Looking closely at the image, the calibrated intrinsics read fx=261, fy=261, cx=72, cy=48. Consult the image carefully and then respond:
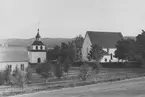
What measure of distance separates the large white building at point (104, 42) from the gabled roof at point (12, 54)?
93.9ft

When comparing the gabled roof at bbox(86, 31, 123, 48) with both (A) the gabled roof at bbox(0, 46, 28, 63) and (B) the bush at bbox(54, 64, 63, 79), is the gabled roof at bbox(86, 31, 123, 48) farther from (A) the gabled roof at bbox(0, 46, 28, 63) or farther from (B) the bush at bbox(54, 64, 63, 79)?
(B) the bush at bbox(54, 64, 63, 79)

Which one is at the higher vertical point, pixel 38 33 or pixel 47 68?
pixel 38 33

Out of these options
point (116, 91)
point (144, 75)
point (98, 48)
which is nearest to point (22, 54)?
point (98, 48)

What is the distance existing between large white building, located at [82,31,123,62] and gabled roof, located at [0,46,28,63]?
93.9ft

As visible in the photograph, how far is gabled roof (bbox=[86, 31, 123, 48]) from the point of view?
258ft

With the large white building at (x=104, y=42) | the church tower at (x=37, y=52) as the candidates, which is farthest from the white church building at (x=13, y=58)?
the large white building at (x=104, y=42)

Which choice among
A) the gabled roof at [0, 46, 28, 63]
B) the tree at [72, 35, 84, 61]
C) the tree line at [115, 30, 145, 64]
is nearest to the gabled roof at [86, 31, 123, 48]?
the tree at [72, 35, 84, 61]

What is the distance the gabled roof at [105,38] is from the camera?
258 feet

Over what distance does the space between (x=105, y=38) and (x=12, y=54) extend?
3663 cm

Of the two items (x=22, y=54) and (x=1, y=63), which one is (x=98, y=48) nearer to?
(x=22, y=54)

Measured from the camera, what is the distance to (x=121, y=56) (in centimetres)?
6162

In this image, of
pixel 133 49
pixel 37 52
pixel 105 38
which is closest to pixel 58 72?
pixel 133 49

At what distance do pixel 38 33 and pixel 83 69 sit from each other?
38747 mm

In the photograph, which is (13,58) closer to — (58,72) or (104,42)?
(58,72)
